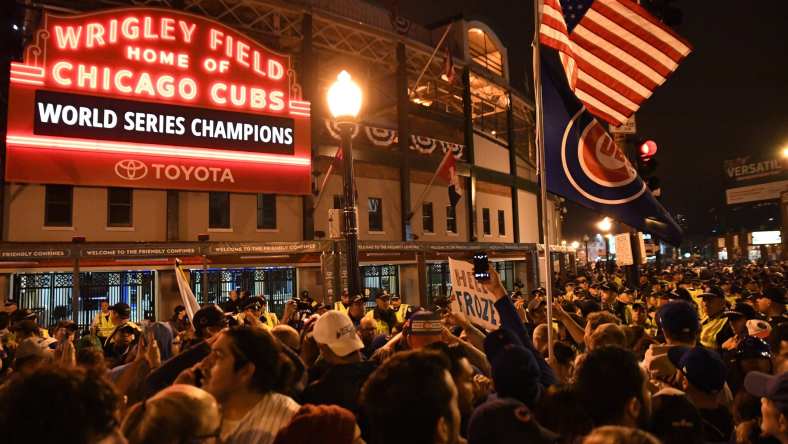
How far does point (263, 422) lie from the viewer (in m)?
3.05

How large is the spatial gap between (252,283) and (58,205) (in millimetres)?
7282

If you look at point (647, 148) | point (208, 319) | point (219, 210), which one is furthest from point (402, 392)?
point (219, 210)

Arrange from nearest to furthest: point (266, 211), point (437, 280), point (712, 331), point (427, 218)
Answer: point (712, 331), point (266, 211), point (427, 218), point (437, 280)

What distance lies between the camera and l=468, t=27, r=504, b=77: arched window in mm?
36062

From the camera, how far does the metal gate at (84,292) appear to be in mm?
17969

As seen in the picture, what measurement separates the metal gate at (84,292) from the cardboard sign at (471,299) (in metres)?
15.8

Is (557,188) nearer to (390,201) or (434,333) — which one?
(434,333)

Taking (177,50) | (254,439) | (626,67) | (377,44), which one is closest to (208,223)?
(177,50)

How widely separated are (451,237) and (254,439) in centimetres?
2836

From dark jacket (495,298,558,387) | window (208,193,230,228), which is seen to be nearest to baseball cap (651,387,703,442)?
dark jacket (495,298,558,387)

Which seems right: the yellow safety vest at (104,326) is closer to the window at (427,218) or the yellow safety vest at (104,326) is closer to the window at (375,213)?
the window at (375,213)

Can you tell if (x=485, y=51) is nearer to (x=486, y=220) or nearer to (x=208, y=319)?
(x=486, y=220)

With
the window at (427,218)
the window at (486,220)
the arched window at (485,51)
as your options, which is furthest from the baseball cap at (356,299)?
the arched window at (485,51)

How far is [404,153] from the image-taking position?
2778cm
